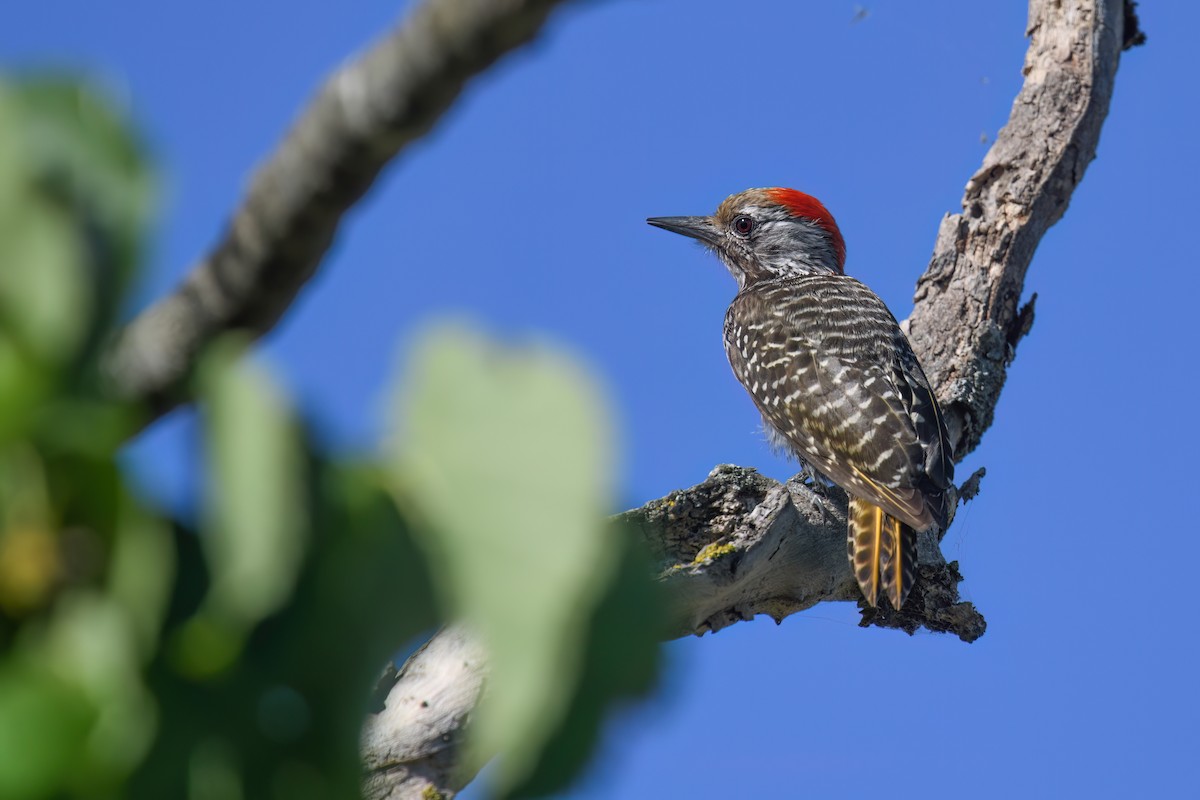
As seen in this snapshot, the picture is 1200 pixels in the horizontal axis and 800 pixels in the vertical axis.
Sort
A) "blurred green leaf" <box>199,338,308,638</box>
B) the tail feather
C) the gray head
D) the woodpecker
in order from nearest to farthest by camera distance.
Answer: "blurred green leaf" <box>199,338,308,638</box> → the tail feather → the woodpecker → the gray head

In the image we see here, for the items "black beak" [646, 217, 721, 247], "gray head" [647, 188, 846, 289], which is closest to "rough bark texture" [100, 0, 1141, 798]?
"gray head" [647, 188, 846, 289]

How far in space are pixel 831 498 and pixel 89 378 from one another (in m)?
6.10

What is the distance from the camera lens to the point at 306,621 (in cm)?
Result: 66

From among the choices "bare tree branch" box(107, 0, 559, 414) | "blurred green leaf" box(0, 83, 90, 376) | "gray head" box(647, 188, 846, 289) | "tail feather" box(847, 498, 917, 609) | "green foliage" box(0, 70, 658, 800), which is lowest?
"green foliage" box(0, 70, 658, 800)

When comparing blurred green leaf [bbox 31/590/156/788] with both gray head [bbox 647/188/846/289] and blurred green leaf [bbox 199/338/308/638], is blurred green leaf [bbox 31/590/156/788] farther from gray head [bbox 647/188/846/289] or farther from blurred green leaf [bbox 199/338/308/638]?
gray head [bbox 647/188/846/289]

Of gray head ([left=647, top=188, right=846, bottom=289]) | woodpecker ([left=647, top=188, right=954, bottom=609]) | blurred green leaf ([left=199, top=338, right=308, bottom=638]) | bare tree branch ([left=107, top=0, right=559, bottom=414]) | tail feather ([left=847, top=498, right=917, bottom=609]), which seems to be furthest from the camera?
gray head ([left=647, top=188, right=846, bottom=289])

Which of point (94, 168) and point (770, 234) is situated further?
point (770, 234)

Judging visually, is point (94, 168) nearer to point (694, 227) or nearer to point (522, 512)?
point (522, 512)

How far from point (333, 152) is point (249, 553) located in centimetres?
50

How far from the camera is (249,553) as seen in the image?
611 mm

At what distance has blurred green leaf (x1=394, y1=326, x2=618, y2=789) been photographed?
62 cm

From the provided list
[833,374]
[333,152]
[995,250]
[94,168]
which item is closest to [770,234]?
[833,374]

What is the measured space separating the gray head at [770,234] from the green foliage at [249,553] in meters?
8.18

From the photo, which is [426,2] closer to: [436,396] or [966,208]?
[436,396]
